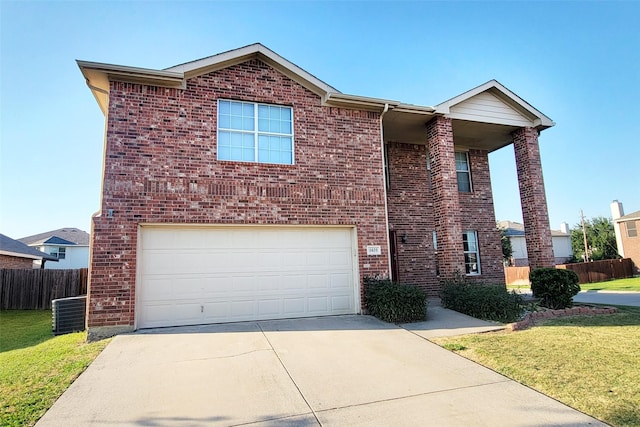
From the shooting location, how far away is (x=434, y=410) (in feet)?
12.5

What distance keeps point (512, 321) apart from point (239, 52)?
9.43 m

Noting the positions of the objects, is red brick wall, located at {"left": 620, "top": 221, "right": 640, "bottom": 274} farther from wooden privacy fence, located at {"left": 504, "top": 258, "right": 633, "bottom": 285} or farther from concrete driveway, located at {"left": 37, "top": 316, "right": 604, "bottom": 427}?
concrete driveway, located at {"left": 37, "top": 316, "right": 604, "bottom": 427}

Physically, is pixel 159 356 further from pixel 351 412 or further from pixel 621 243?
pixel 621 243

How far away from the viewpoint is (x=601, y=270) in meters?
23.7

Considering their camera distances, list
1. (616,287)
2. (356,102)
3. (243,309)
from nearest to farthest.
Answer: (243,309) < (356,102) < (616,287)

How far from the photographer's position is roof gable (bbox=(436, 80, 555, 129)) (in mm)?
11078

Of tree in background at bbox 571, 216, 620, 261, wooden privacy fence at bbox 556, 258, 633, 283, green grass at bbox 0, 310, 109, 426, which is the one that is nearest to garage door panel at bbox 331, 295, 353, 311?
green grass at bbox 0, 310, 109, 426

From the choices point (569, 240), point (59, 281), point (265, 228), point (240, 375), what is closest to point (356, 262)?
point (265, 228)

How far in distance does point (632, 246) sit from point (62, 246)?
50.5 metres

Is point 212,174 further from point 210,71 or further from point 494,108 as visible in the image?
point 494,108

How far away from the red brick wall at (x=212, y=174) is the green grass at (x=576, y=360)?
3.64m

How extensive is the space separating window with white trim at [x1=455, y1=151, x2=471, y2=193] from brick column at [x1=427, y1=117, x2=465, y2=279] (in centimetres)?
310

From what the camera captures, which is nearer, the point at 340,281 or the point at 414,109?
the point at 340,281

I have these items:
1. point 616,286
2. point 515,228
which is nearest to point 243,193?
point 616,286
